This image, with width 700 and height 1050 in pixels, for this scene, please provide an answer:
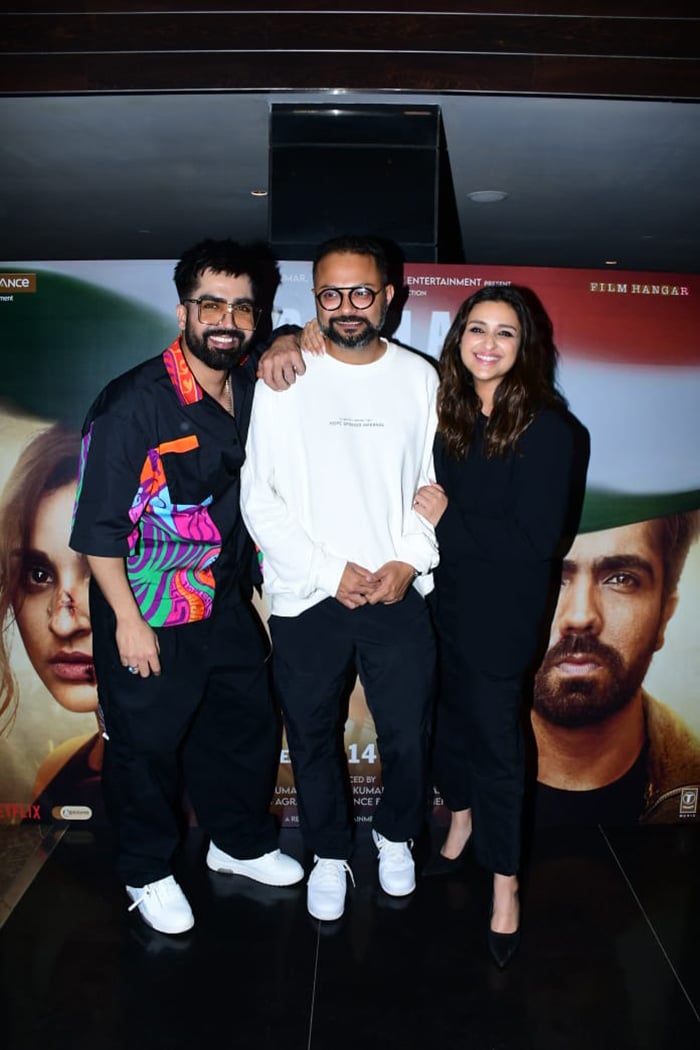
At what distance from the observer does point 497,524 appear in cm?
214

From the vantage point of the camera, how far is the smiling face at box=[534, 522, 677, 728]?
106 inches

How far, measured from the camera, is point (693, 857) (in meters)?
2.69

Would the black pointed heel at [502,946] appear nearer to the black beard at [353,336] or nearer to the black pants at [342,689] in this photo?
the black pants at [342,689]

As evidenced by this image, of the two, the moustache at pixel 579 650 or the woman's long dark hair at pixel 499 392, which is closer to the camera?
the woman's long dark hair at pixel 499 392

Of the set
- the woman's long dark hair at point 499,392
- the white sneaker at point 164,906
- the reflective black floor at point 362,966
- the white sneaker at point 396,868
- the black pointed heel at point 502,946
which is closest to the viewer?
the reflective black floor at point 362,966

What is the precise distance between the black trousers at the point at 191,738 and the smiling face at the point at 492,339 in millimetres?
866

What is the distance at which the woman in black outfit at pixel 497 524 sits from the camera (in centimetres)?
208

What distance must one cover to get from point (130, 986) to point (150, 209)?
5051 mm

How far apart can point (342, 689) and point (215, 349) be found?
0.87m

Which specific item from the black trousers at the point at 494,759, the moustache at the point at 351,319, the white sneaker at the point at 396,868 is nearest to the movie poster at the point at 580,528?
the white sneaker at the point at 396,868

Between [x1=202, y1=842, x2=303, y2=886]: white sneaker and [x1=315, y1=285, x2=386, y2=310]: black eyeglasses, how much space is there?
1445 millimetres

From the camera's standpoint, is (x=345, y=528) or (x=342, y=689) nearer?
(x=345, y=528)

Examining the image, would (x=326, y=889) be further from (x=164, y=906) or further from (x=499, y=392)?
(x=499, y=392)

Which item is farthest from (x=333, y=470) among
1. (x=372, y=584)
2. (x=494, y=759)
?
(x=494, y=759)
